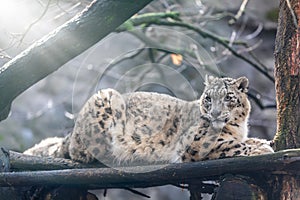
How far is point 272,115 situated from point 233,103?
6.07 meters

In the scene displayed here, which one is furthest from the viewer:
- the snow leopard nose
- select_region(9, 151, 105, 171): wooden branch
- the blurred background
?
the blurred background

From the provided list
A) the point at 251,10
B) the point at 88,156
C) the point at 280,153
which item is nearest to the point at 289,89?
the point at 280,153

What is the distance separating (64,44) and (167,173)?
1012mm

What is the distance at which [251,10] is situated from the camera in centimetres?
1137

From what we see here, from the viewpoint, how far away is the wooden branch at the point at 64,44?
4.04m

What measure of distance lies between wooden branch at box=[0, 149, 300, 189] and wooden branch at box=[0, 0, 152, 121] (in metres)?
0.54

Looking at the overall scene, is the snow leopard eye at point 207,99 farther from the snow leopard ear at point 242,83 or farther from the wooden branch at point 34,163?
the wooden branch at point 34,163

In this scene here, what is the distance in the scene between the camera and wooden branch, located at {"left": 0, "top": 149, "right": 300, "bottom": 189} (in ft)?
11.9

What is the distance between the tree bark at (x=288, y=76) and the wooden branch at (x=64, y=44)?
0.89 metres

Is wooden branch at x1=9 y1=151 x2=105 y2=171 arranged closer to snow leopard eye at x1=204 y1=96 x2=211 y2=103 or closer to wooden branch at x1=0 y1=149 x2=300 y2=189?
wooden branch at x1=0 y1=149 x2=300 y2=189

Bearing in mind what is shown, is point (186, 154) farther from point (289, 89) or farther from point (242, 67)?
point (242, 67)

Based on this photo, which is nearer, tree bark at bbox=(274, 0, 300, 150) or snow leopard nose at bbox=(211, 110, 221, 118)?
tree bark at bbox=(274, 0, 300, 150)

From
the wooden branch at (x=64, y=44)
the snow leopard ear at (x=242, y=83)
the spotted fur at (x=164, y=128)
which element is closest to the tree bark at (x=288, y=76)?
the spotted fur at (x=164, y=128)

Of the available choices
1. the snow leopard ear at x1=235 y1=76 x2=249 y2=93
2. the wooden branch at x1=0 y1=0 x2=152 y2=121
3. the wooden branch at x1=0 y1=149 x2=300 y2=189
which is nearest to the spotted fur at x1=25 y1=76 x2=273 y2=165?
the snow leopard ear at x1=235 y1=76 x2=249 y2=93
